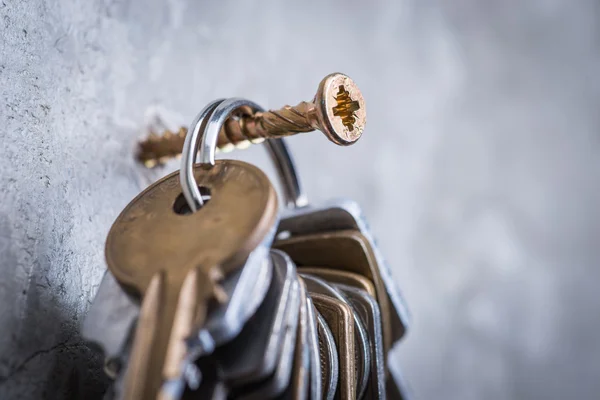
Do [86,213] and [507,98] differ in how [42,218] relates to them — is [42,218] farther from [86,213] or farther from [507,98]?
[507,98]

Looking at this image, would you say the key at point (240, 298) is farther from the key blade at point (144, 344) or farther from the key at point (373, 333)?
the key at point (373, 333)

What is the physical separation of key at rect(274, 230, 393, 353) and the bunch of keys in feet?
0.18

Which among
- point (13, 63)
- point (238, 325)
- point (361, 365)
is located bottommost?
point (361, 365)

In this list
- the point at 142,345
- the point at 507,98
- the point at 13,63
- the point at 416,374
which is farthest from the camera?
the point at 507,98

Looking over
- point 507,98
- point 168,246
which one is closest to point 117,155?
point 168,246

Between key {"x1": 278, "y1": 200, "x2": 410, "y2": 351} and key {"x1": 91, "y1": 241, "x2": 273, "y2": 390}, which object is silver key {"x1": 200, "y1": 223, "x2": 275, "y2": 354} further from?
key {"x1": 278, "y1": 200, "x2": 410, "y2": 351}

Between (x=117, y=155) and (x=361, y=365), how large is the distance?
28cm

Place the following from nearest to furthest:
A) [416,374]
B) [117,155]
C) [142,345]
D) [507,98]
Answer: [142,345]
[117,155]
[416,374]
[507,98]

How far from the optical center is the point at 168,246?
303 mm

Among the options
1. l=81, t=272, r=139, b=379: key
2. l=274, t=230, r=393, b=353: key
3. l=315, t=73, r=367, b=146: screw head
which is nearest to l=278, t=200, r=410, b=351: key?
l=274, t=230, r=393, b=353: key

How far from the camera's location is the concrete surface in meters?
0.45

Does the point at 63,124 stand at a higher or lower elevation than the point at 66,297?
higher

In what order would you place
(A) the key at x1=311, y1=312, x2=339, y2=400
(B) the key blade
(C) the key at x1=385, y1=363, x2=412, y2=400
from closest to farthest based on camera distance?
(B) the key blade
(A) the key at x1=311, y1=312, x2=339, y2=400
(C) the key at x1=385, y1=363, x2=412, y2=400

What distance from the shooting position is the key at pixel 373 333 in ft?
1.38
